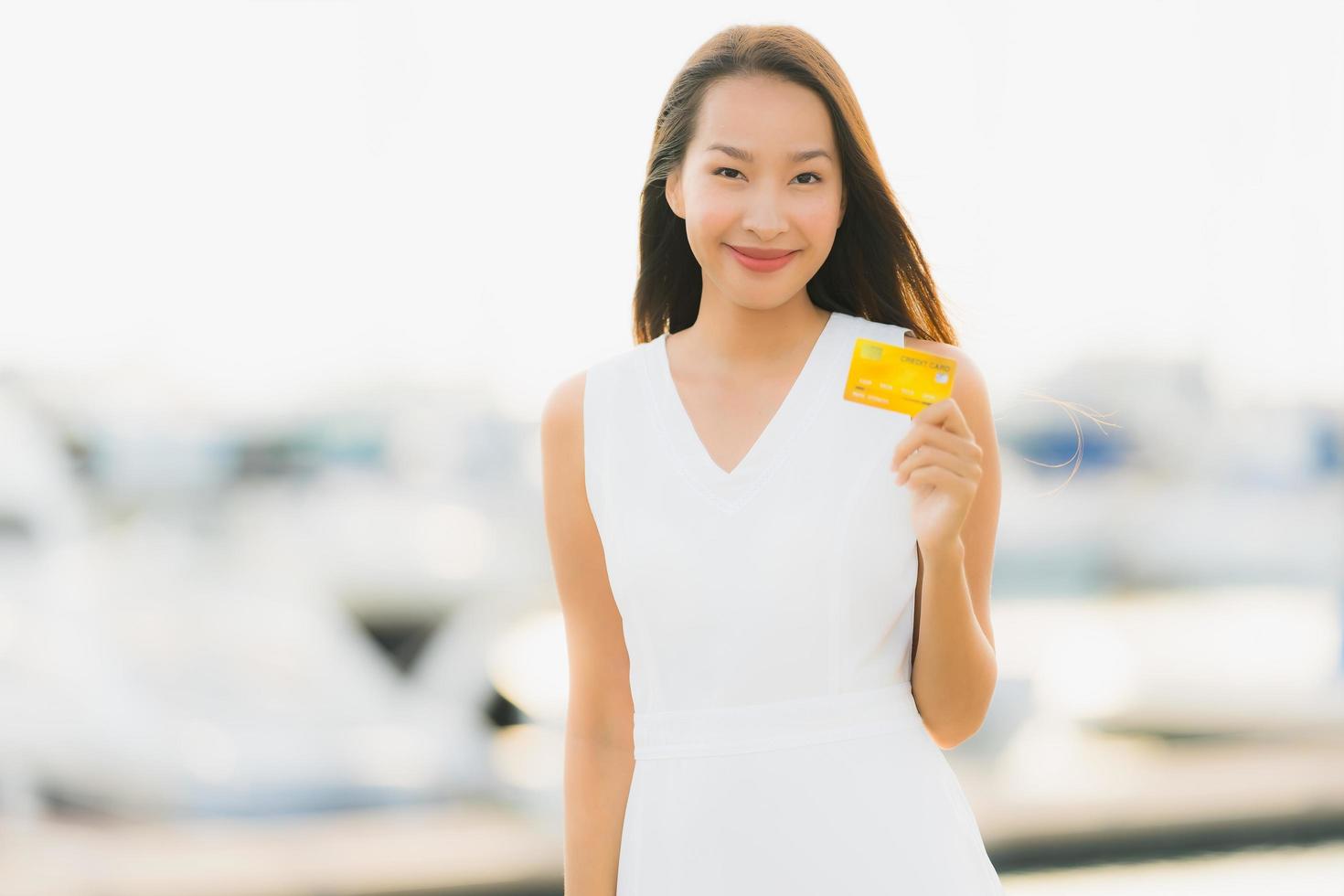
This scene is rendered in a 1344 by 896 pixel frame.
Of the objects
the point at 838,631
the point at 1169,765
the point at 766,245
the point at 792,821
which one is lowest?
the point at 1169,765

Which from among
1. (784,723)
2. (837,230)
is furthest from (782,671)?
(837,230)

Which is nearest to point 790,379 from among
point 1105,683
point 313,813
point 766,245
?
point 766,245

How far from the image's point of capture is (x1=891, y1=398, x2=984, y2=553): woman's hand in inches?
52.8

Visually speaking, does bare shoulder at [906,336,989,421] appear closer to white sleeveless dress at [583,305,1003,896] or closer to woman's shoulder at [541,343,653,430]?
white sleeveless dress at [583,305,1003,896]

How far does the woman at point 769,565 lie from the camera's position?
1397mm

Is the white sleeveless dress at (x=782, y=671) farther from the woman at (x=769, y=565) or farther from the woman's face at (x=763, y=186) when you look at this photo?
the woman's face at (x=763, y=186)

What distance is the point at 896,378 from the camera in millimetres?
1432

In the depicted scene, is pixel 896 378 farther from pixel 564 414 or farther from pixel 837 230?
pixel 564 414

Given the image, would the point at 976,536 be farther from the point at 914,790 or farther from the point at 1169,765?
the point at 1169,765

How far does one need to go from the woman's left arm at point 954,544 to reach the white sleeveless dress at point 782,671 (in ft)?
0.14

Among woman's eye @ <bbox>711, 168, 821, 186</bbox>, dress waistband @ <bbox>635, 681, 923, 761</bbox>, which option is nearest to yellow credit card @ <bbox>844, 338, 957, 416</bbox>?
woman's eye @ <bbox>711, 168, 821, 186</bbox>

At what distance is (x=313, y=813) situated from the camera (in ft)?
20.9

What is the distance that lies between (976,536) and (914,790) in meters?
0.29

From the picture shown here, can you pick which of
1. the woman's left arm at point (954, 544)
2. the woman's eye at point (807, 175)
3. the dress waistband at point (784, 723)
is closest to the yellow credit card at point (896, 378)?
the woman's left arm at point (954, 544)
